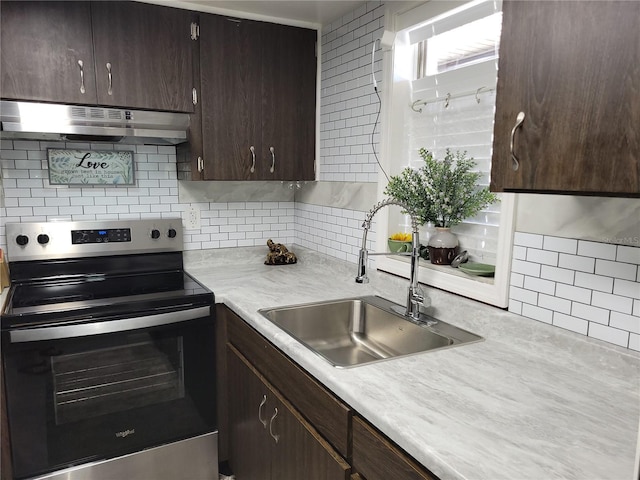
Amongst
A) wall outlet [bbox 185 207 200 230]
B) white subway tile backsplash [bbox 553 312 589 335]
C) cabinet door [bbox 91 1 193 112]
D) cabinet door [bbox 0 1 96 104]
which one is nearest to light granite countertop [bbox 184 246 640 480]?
white subway tile backsplash [bbox 553 312 589 335]

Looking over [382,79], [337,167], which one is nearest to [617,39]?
[382,79]

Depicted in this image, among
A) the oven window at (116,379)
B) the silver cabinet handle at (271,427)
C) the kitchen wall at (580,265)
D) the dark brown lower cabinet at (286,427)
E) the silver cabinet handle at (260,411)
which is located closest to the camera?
the dark brown lower cabinet at (286,427)

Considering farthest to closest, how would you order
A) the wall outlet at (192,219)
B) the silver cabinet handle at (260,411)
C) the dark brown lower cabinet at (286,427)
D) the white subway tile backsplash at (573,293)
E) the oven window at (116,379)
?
the wall outlet at (192,219) < the oven window at (116,379) < the silver cabinet handle at (260,411) < the white subway tile backsplash at (573,293) < the dark brown lower cabinet at (286,427)

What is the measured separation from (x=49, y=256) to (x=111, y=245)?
0.91 ft

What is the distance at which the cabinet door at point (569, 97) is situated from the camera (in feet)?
2.77

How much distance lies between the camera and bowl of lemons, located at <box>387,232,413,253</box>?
2078 millimetres

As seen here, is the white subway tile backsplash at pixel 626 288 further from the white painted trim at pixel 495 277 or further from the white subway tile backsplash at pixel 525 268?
the white painted trim at pixel 495 277

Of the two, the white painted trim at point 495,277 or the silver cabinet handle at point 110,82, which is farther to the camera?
the silver cabinet handle at point 110,82

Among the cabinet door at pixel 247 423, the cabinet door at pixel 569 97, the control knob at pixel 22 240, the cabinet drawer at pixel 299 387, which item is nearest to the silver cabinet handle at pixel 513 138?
the cabinet door at pixel 569 97

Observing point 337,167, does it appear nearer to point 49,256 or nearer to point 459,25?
point 459,25

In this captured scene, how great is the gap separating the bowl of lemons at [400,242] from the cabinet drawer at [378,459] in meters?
1.04

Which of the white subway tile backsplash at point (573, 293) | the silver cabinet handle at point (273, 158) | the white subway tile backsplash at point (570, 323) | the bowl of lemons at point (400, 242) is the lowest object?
the white subway tile backsplash at point (570, 323)

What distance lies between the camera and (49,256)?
2.26 m

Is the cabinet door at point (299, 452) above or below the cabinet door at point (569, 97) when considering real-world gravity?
below
